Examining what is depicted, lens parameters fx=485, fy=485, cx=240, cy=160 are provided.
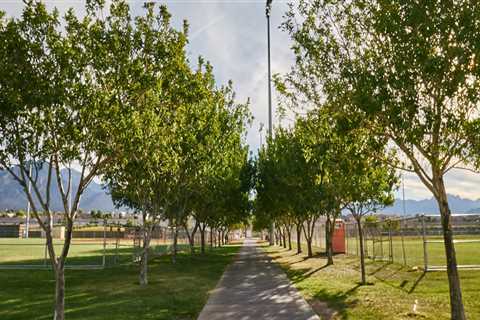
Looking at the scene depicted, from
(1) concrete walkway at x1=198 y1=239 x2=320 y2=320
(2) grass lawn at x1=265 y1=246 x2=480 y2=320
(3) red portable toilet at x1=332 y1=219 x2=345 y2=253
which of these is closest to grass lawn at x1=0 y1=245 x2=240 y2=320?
(1) concrete walkway at x1=198 y1=239 x2=320 y2=320

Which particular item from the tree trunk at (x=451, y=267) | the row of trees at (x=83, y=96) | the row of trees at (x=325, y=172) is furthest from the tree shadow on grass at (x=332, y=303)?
the row of trees at (x=83, y=96)

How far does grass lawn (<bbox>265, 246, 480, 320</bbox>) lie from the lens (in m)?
12.5

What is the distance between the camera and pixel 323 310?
1302 centimetres

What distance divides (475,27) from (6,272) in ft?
79.1

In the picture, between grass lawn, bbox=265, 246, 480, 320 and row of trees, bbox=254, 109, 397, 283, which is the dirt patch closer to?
grass lawn, bbox=265, 246, 480, 320

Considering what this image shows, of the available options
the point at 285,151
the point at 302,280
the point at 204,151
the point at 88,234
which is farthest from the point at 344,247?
the point at 88,234

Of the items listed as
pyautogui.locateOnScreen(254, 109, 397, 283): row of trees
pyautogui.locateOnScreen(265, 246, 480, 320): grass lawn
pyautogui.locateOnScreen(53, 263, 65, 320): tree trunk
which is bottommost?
pyautogui.locateOnScreen(265, 246, 480, 320): grass lawn

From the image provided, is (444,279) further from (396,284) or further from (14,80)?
(14,80)

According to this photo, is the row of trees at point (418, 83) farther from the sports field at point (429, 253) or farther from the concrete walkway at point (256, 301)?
the sports field at point (429, 253)

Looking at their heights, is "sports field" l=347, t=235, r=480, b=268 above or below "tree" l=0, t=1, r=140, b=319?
below

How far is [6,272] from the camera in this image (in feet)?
81.5

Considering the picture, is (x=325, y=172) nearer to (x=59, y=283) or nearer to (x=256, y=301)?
(x=256, y=301)

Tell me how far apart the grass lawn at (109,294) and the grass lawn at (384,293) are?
3757 mm

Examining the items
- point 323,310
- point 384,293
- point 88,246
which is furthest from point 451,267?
point 88,246
